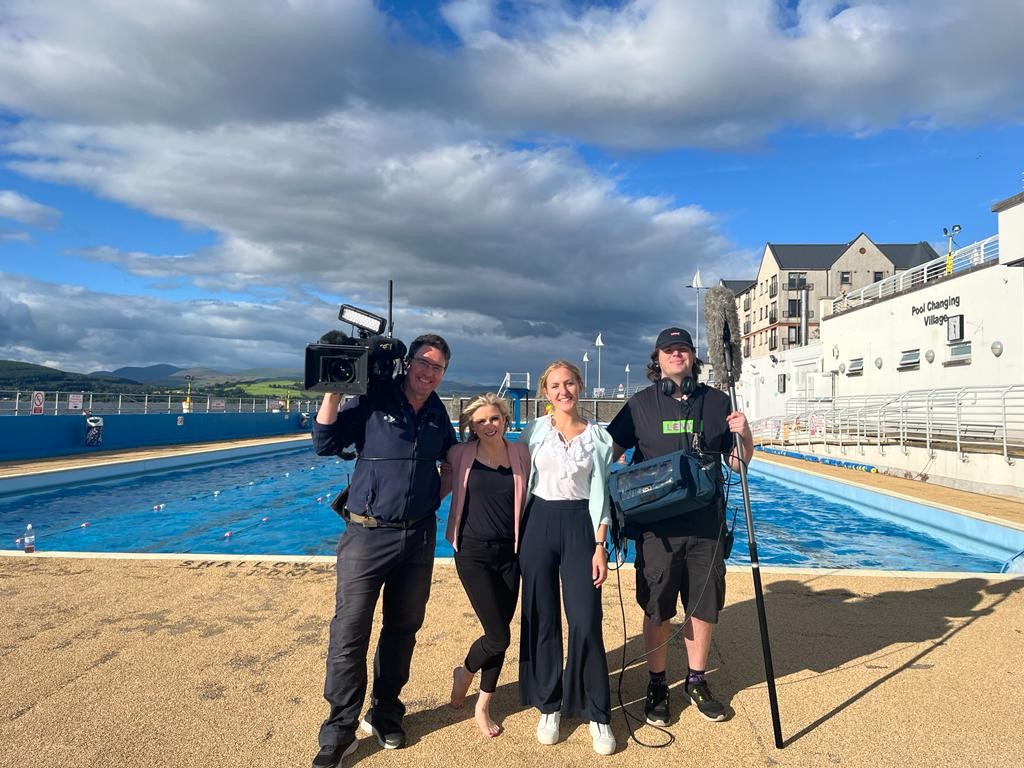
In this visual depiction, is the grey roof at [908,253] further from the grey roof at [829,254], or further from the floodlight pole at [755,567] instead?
the floodlight pole at [755,567]

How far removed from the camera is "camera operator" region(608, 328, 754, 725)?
301 centimetres

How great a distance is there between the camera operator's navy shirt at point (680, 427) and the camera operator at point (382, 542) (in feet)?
3.55

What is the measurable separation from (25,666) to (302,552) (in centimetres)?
534

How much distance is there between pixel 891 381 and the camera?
19812 millimetres

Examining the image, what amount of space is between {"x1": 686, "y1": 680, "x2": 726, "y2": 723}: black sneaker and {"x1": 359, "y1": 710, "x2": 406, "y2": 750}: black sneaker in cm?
144

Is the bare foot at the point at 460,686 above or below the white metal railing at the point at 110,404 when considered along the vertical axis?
below

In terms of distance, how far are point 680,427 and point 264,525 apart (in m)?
9.43

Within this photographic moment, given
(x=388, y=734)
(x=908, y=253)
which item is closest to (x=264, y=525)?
(x=388, y=734)

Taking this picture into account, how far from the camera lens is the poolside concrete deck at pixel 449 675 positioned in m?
2.68

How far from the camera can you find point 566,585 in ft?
9.20

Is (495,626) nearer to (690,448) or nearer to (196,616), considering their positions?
(690,448)

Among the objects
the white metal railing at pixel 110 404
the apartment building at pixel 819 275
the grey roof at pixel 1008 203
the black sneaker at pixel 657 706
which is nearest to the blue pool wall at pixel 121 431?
the white metal railing at pixel 110 404

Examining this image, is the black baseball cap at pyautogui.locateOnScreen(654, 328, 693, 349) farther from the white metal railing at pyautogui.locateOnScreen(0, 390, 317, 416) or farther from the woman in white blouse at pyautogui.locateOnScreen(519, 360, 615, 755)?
the white metal railing at pyautogui.locateOnScreen(0, 390, 317, 416)

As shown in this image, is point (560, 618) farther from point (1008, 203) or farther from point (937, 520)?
point (1008, 203)
